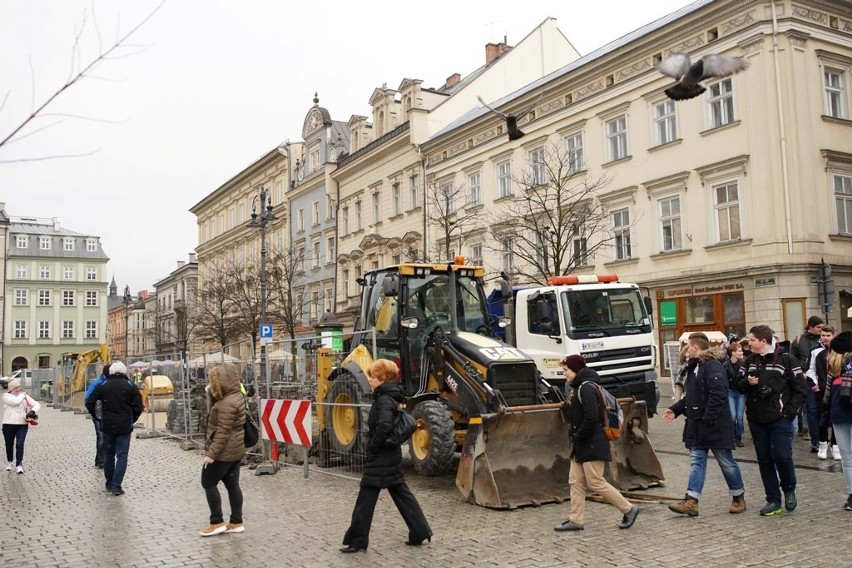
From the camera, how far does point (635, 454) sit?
31.4ft

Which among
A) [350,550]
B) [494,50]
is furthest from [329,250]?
[350,550]

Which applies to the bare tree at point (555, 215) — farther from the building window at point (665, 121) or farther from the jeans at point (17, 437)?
the jeans at point (17, 437)

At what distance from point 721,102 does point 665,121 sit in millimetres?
2116

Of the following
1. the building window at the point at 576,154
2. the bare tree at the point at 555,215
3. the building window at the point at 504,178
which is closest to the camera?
the bare tree at the point at 555,215

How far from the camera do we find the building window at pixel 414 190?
3759cm

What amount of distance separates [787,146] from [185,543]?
1981 cm

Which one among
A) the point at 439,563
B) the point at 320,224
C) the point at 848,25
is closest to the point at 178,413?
the point at 439,563

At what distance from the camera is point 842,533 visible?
6.89 meters

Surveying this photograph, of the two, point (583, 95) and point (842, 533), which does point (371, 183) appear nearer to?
point (583, 95)

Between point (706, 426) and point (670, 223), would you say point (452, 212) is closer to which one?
point (670, 223)

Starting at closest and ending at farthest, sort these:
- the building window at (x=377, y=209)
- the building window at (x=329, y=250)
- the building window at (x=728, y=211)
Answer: the building window at (x=728, y=211) < the building window at (x=377, y=209) < the building window at (x=329, y=250)

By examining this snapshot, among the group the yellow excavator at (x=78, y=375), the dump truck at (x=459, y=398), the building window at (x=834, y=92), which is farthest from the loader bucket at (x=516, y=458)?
the yellow excavator at (x=78, y=375)

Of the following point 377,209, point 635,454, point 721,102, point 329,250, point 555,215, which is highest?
point 377,209

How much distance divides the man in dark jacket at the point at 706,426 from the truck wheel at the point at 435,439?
2.99 m
